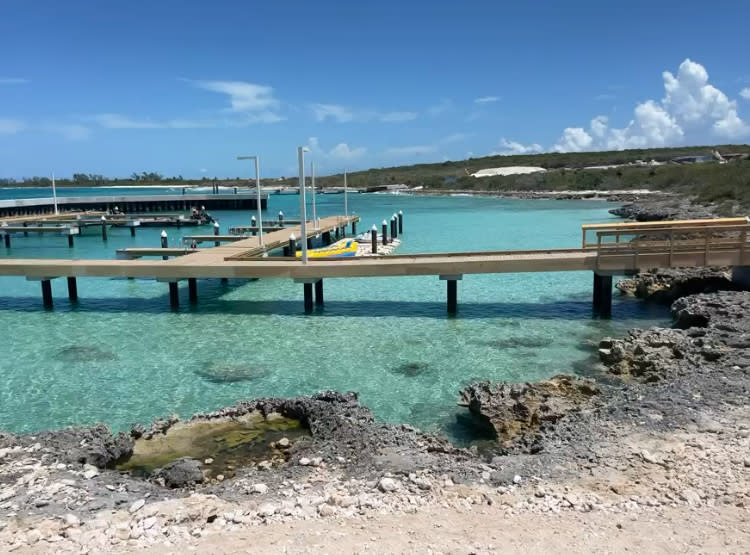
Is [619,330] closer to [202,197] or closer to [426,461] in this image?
[426,461]

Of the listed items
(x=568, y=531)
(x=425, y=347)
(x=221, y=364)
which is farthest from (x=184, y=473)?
(x=425, y=347)

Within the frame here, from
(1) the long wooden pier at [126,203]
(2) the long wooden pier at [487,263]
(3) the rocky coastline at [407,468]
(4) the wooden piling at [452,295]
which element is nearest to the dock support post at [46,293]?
(2) the long wooden pier at [487,263]

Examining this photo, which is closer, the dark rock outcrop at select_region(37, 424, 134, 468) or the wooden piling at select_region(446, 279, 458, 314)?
the dark rock outcrop at select_region(37, 424, 134, 468)

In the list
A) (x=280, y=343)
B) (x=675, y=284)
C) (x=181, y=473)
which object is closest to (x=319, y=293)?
(x=280, y=343)

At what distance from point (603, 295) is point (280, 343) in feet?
30.7

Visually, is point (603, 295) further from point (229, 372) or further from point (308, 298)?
point (229, 372)

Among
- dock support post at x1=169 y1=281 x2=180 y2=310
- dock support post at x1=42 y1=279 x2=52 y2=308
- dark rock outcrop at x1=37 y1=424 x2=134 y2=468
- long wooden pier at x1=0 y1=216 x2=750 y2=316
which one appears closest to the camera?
dark rock outcrop at x1=37 y1=424 x2=134 y2=468

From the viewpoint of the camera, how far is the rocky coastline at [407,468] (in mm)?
6156

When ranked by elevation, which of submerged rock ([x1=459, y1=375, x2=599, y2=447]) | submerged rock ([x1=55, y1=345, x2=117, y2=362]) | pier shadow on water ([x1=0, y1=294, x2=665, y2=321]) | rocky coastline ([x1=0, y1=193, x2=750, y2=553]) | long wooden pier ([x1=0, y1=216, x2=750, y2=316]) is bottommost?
submerged rock ([x1=55, y1=345, x2=117, y2=362])

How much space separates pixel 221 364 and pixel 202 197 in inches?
2379

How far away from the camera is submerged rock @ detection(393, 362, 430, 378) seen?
42.5 feet

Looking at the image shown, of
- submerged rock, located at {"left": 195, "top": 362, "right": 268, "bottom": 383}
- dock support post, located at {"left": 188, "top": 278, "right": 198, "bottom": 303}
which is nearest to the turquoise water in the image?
submerged rock, located at {"left": 195, "top": 362, "right": 268, "bottom": 383}

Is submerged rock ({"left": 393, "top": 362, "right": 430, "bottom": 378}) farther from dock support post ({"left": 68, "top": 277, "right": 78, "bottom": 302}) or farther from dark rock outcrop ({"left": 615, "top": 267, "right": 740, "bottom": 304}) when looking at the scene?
dock support post ({"left": 68, "top": 277, "right": 78, "bottom": 302})

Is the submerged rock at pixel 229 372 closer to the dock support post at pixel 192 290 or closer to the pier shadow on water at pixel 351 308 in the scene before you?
the pier shadow on water at pixel 351 308
